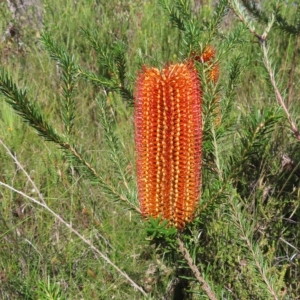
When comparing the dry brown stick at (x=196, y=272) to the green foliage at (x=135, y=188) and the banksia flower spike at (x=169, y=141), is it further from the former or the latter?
the banksia flower spike at (x=169, y=141)

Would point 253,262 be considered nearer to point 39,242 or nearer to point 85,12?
point 39,242

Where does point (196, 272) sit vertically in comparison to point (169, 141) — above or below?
below

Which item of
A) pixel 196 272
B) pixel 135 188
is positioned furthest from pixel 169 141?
pixel 135 188

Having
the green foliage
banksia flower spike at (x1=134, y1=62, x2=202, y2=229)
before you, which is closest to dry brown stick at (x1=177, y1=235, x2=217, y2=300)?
the green foliage

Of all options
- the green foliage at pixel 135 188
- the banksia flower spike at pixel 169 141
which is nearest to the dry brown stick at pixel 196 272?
the green foliage at pixel 135 188

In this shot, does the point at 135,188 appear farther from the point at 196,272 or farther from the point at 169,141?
the point at 169,141
